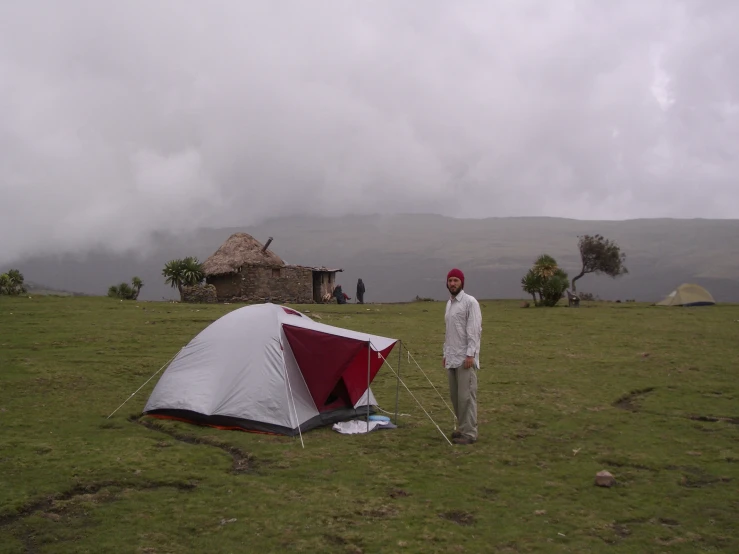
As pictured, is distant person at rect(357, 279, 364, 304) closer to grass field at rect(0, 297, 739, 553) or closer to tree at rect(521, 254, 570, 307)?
tree at rect(521, 254, 570, 307)

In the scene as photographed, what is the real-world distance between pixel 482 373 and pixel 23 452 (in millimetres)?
9778

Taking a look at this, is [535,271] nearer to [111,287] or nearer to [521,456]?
[111,287]

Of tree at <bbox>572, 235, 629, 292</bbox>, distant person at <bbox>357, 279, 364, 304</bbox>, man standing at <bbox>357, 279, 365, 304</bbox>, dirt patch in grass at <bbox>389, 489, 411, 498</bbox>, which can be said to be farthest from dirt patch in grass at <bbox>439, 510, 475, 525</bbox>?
tree at <bbox>572, 235, 629, 292</bbox>

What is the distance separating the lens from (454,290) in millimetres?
9219

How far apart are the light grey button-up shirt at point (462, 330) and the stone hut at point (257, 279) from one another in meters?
32.9

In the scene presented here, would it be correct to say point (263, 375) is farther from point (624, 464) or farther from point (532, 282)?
point (532, 282)

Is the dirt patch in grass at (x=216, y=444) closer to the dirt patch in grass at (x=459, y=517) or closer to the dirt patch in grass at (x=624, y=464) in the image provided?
the dirt patch in grass at (x=459, y=517)

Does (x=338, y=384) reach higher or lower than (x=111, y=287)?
lower

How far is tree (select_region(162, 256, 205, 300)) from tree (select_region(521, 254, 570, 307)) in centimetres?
2109

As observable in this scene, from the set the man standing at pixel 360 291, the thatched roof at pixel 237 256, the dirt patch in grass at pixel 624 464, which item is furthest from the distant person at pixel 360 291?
the dirt patch in grass at pixel 624 464

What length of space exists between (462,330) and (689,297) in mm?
35104

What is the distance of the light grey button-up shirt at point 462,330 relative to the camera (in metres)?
8.95

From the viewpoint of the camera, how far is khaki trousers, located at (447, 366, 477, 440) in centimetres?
898

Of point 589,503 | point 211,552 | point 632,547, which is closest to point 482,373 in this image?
point 589,503
